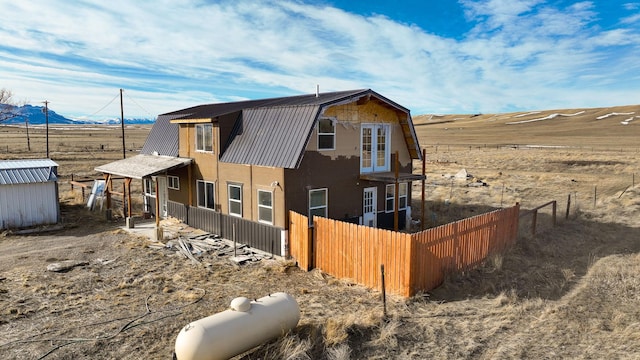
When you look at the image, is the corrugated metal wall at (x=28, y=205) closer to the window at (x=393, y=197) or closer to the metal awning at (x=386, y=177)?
the metal awning at (x=386, y=177)

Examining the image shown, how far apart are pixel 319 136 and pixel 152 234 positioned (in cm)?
897

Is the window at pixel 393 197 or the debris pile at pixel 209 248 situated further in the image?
the window at pixel 393 197

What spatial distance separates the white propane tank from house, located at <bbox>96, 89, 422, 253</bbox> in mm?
6537

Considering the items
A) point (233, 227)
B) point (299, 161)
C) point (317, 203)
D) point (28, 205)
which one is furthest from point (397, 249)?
point (28, 205)

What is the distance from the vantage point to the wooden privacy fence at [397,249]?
38.7 feet

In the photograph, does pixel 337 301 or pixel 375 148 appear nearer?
pixel 337 301

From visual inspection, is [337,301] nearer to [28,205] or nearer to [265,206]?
[265,206]

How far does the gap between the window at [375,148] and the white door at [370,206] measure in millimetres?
960

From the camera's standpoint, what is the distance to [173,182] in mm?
21469

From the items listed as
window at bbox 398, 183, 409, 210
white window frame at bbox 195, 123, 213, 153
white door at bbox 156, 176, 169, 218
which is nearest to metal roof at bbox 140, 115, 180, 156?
white door at bbox 156, 176, 169, 218

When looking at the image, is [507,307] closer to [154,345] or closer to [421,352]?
[421,352]

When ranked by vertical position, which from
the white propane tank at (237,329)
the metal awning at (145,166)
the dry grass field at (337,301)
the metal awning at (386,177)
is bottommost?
the dry grass field at (337,301)

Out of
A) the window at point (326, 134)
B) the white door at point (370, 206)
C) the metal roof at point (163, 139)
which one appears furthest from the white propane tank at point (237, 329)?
the metal roof at point (163, 139)

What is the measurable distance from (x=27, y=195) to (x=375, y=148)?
16.8 m
